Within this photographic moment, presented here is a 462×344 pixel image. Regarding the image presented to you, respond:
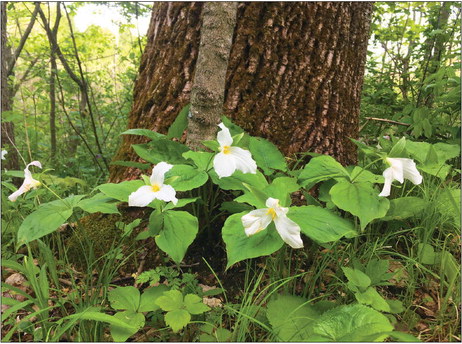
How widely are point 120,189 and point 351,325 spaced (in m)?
0.90

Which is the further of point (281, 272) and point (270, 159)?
point (270, 159)

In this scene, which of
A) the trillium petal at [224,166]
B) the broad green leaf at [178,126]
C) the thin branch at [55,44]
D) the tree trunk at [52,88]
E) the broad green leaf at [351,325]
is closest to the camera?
the broad green leaf at [351,325]

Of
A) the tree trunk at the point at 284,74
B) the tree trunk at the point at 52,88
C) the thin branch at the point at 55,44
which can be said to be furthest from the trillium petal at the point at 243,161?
the thin branch at the point at 55,44

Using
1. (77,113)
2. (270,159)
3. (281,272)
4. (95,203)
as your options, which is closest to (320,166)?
(270,159)

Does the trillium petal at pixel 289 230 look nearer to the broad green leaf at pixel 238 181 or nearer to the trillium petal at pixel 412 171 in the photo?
the broad green leaf at pixel 238 181

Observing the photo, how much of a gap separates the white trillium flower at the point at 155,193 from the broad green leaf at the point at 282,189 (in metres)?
0.35

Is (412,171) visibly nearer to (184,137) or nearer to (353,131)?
(353,131)

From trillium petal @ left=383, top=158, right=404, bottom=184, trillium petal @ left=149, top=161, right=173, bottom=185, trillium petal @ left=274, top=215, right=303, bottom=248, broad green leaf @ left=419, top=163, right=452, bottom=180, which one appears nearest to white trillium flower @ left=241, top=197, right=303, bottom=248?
trillium petal @ left=274, top=215, right=303, bottom=248

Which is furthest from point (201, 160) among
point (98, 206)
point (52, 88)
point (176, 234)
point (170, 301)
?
point (52, 88)

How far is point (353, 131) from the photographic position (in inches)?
74.4

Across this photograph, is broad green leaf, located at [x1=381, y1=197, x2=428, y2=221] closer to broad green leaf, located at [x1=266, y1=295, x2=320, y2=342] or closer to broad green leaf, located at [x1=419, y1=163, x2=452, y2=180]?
broad green leaf, located at [x1=419, y1=163, x2=452, y2=180]

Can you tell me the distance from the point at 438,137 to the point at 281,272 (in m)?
1.99

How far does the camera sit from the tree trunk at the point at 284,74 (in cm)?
169

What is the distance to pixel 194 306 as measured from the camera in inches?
41.8
